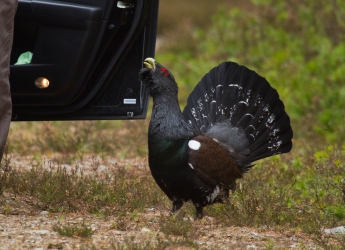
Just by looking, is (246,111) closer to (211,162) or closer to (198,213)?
(211,162)

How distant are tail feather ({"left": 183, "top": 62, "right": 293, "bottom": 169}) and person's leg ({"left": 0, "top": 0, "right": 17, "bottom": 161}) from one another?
1977 millimetres

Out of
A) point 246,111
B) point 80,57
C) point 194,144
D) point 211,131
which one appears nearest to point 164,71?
point 194,144

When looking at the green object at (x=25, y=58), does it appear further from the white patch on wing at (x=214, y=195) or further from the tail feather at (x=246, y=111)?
the white patch on wing at (x=214, y=195)

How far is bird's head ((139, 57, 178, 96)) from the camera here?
5.58 m

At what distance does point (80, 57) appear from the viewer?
5.86 metres

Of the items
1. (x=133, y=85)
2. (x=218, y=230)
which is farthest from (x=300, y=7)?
(x=218, y=230)

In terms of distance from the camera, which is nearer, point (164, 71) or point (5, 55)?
point (5, 55)

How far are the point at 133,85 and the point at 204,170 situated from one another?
111 cm

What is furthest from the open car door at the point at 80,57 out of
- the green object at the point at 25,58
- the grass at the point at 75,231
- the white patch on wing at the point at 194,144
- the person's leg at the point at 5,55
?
the grass at the point at 75,231

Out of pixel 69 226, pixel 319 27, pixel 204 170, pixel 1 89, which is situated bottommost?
pixel 69 226

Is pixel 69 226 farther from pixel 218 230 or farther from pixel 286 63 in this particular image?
pixel 286 63

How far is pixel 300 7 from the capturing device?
13.8m

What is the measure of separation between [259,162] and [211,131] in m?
1.84

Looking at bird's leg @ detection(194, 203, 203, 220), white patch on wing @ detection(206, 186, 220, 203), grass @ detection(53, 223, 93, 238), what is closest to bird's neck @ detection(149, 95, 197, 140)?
white patch on wing @ detection(206, 186, 220, 203)
